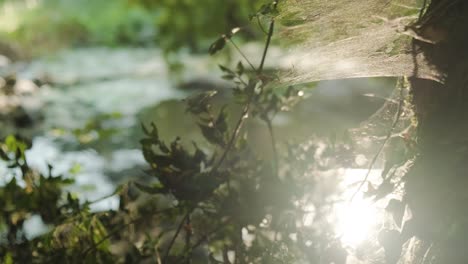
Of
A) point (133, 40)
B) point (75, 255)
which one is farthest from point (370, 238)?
point (133, 40)

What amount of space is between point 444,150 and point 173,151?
0.80 metres

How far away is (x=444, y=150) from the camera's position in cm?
114

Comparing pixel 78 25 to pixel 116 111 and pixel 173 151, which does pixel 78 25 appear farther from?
pixel 173 151

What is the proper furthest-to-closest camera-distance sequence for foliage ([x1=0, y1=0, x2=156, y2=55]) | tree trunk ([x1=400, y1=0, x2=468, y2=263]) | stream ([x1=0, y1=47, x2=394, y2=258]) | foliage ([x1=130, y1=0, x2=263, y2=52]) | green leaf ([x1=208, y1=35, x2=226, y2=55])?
foliage ([x1=0, y1=0, x2=156, y2=55]), foliage ([x1=130, y1=0, x2=263, y2=52]), stream ([x1=0, y1=47, x2=394, y2=258]), green leaf ([x1=208, y1=35, x2=226, y2=55]), tree trunk ([x1=400, y1=0, x2=468, y2=263])

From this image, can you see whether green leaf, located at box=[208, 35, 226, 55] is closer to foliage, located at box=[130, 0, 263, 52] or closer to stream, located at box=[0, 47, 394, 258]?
stream, located at box=[0, 47, 394, 258]

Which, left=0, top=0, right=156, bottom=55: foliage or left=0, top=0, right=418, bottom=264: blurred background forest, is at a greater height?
left=0, top=0, right=418, bottom=264: blurred background forest

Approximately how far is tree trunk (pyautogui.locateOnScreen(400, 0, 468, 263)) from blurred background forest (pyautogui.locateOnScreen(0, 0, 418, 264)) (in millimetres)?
121

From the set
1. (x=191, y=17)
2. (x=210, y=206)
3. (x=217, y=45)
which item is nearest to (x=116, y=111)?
(x=191, y=17)

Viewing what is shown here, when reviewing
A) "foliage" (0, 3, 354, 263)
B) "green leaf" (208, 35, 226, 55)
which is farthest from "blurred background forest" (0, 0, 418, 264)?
"green leaf" (208, 35, 226, 55)

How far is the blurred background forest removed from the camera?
1532 millimetres

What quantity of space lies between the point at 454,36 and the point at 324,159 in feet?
2.64

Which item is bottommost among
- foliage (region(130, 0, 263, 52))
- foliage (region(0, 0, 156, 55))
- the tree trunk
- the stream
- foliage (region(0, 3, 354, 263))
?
foliage (region(0, 0, 156, 55))

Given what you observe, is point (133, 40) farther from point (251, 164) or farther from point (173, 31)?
point (251, 164)

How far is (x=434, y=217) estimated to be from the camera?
114 cm
